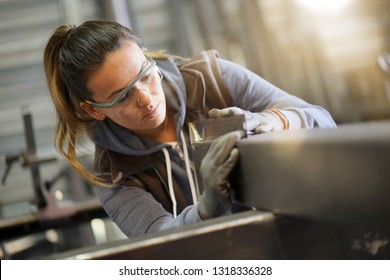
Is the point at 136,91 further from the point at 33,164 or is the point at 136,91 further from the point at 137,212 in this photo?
the point at 33,164

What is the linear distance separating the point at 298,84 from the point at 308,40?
0.36 ft

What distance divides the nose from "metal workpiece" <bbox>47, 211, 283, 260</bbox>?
0.73 feet

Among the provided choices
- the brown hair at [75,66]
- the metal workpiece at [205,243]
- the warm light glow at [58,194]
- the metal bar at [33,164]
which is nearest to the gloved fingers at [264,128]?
the metal workpiece at [205,243]

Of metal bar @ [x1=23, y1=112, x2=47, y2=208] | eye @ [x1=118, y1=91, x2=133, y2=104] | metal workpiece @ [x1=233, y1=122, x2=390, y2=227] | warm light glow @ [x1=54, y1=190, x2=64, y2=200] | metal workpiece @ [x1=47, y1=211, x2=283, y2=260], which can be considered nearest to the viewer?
metal workpiece @ [x1=233, y1=122, x2=390, y2=227]

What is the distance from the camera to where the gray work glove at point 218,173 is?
66 centimetres

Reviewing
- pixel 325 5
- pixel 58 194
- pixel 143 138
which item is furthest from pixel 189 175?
pixel 58 194

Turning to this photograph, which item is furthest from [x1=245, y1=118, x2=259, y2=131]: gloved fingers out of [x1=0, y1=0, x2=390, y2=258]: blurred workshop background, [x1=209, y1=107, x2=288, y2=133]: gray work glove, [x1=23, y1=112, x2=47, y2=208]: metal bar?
[x1=23, y1=112, x2=47, y2=208]: metal bar

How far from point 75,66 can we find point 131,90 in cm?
9

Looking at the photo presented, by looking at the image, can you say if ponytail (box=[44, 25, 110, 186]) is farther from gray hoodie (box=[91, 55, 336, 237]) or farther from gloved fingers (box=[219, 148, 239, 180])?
gloved fingers (box=[219, 148, 239, 180])

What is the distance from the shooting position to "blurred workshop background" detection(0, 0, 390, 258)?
77 centimetres

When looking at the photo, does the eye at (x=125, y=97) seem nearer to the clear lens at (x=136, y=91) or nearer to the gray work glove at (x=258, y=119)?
the clear lens at (x=136, y=91)

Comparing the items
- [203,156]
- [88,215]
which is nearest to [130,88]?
[203,156]

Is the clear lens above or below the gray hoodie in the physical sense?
above
